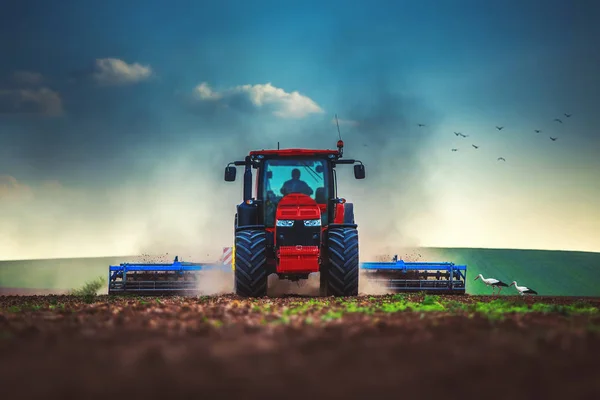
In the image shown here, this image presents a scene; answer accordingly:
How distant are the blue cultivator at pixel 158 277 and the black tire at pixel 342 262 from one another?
8154 millimetres

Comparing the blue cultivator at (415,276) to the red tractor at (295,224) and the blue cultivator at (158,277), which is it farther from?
the red tractor at (295,224)

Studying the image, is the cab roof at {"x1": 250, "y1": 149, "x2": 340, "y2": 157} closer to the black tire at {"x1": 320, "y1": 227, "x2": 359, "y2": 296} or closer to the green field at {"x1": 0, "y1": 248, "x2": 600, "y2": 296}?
the black tire at {"x1": 320, "y1": 227, "x2": 359, "y2": 296}

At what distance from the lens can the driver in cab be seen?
1769cm

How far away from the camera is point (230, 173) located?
16.7m

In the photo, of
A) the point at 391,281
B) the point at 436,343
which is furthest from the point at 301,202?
the point at 436,343

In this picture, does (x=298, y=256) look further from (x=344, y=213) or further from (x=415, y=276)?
(x=415, y=276)

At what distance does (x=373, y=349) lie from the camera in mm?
5391

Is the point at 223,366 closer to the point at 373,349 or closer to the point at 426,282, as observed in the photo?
the point at 373,349

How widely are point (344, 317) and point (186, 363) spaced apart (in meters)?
3.87

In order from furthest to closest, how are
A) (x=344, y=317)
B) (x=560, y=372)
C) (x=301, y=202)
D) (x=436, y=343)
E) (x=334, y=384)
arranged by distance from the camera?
(x=301, y=202), (x=344, y=317), (x=436, y=343), (x=560, y=372), (x=334, y=384)

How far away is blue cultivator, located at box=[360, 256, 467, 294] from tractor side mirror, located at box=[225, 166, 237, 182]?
27.4ft

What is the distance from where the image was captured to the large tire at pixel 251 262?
16391 millimetres

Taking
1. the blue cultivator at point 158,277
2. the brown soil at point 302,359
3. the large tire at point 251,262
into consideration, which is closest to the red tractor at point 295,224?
the large tire at point 251,262

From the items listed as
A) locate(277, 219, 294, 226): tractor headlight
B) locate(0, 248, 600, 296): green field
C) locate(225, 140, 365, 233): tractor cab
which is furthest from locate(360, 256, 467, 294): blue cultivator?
locate(0, 248, 600, 296): green field
